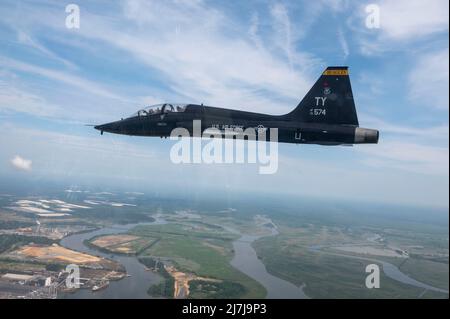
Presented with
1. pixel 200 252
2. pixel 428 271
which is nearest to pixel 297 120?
→ pixel 200 252

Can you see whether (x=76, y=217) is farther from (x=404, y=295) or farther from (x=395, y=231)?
(x=395, y=231)

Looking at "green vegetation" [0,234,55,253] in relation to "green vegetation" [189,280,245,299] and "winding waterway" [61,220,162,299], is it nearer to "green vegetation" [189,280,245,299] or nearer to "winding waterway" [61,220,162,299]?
"winding waterway" [61,220,162,299]

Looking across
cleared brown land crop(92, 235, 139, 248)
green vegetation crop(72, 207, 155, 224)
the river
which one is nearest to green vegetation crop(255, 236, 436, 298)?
the river

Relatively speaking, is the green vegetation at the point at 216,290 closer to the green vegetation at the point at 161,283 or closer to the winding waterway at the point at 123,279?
the green vegetation at the point at 161,283

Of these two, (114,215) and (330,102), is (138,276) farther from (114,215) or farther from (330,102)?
(330,102)

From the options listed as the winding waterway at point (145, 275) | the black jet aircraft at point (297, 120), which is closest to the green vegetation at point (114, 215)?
the winding waterway at point (145, 275)

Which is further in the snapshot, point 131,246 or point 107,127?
point 131,246
